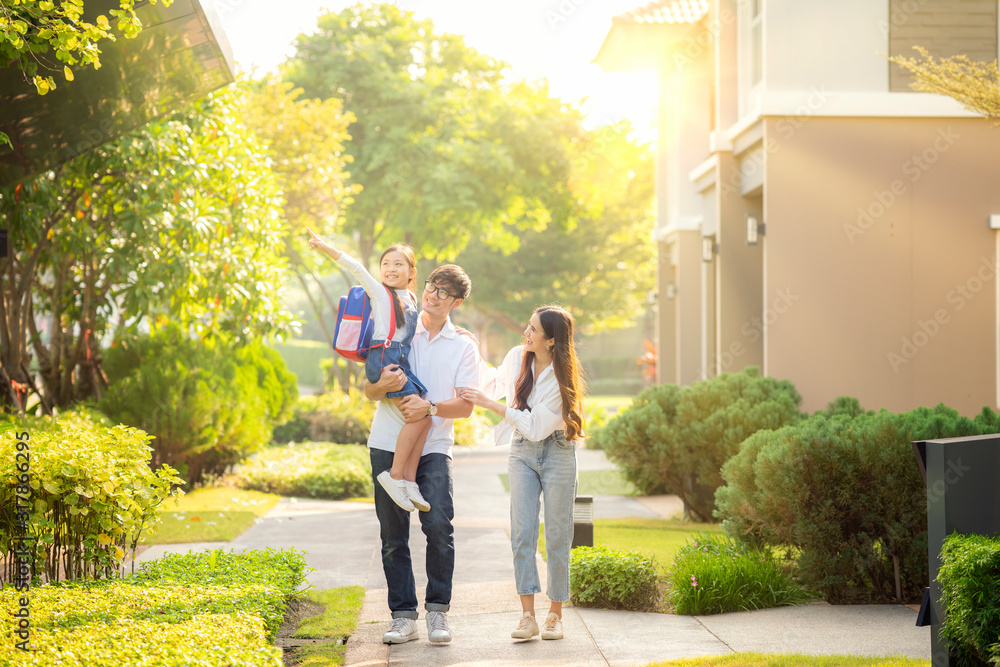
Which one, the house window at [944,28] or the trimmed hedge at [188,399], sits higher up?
the house window at [944,28]

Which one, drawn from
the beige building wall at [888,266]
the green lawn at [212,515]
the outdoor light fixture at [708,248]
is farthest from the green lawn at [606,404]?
the green lawn at [212,515]

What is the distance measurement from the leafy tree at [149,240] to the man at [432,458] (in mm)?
4532

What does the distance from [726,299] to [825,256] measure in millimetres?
2656

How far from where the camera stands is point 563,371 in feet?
16.6

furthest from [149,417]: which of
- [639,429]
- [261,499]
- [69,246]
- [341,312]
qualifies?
[341,312]

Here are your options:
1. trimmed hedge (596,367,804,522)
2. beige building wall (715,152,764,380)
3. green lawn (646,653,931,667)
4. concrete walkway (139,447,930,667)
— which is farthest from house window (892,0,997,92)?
green lawn (646,653,931,667)

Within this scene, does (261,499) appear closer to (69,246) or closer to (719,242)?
(69,246)

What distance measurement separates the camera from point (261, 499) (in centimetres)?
1083

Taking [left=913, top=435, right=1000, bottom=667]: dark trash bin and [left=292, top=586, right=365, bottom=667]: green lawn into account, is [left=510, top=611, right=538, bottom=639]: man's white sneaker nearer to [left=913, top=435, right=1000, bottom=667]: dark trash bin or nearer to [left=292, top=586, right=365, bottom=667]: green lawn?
[left=292, top=586, right=365, bottom=667]: green lawn

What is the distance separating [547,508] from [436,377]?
928 millimetres

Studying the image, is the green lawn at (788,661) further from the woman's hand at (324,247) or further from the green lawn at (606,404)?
the green lawn at (606,404)

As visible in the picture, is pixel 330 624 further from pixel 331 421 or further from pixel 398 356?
pixel 331 421

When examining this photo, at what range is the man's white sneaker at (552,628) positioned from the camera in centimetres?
506

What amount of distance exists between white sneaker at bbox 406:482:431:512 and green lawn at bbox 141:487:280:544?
2940 mm
